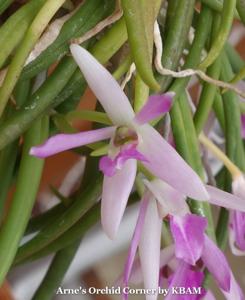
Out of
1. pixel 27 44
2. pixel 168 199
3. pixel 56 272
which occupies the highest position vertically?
→ pixel 27 44

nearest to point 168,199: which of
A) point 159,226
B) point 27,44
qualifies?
point 159,226

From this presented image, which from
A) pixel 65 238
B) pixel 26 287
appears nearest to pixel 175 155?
pixel 65 238

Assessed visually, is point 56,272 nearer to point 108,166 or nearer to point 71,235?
point 71,235

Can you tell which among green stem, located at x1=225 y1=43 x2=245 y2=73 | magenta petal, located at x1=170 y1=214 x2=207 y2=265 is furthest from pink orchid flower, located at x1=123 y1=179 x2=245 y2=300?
green stem, located at x1=225 y1=43 x2=245 y2=73

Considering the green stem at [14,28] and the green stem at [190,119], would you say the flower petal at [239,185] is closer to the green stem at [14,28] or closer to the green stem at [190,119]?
the green stem at [190,119]

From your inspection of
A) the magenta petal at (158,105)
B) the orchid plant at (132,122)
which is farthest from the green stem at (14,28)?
the magenta petal at (158,105)

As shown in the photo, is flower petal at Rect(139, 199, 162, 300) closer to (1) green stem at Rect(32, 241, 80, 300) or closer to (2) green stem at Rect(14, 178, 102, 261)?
(2) green stem at Rect(14, 178, 102, 261)

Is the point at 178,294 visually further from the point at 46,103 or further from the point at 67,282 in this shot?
the point at 67,282

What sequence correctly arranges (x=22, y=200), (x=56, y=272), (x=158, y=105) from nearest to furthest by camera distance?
1. (x=158, y=105)
2. (x=22, y=200)
3. (x=56, y=272)
